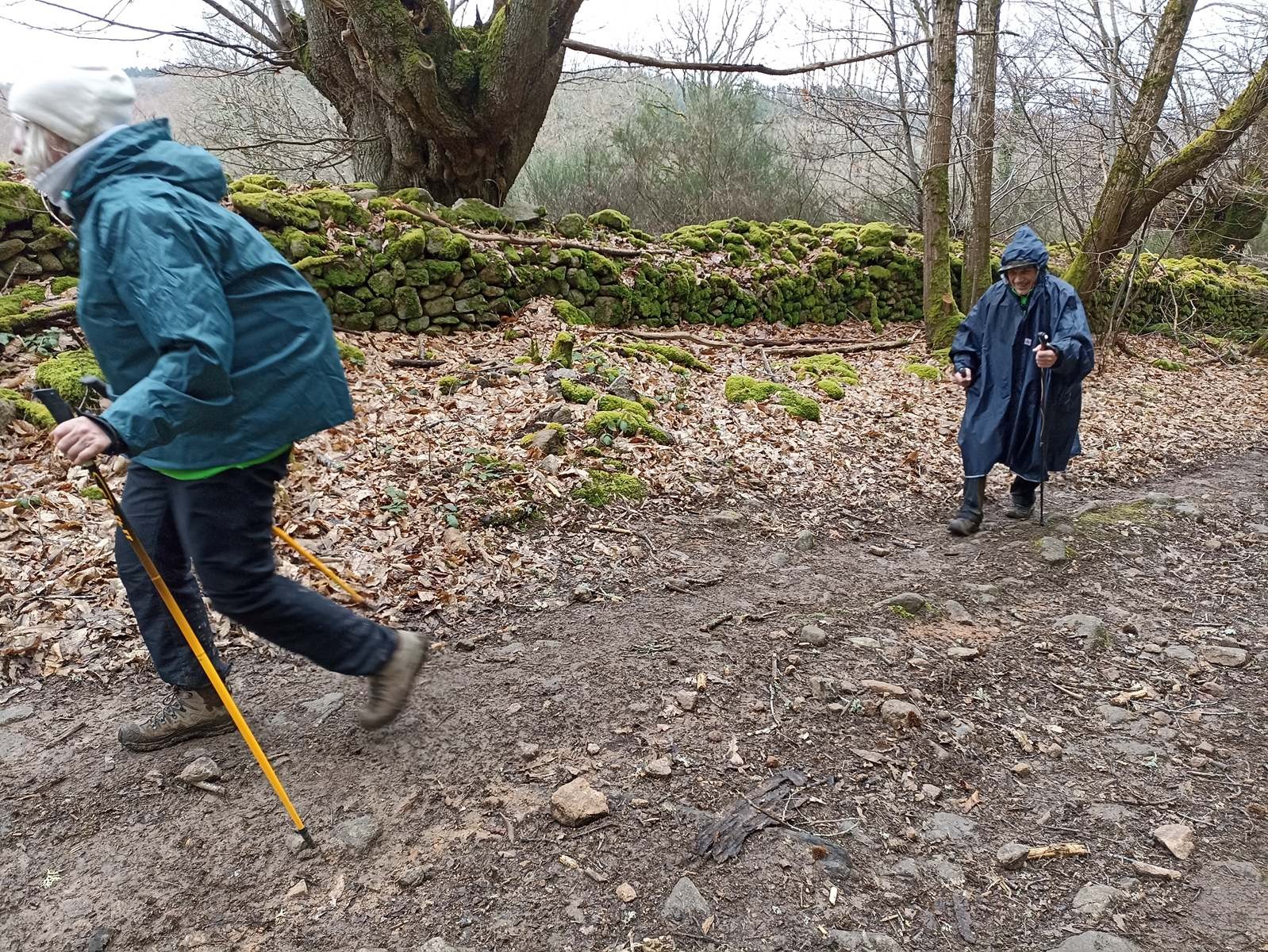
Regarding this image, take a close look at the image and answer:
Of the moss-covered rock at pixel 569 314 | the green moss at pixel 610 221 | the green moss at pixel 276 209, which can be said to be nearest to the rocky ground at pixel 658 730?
the green moss at pixel 276 209

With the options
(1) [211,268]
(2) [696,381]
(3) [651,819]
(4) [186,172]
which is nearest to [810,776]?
(3) [651,819]

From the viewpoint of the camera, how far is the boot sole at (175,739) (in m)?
2.70

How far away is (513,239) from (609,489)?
4.83 m

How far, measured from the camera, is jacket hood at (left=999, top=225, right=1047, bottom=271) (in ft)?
16.2

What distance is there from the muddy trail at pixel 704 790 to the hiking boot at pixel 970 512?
1102mm

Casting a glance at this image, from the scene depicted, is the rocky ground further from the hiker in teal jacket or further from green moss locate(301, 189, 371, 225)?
green moss locate(301, 189, 371, 225)

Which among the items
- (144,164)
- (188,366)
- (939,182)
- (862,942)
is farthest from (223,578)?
(939,182)

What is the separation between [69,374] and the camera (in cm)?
488

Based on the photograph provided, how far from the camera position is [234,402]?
2172 mm

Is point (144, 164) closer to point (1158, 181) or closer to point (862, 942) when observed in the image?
point (862, 942)

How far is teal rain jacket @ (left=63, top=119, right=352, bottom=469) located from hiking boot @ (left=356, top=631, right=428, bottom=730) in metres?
0.82

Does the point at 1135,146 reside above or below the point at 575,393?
above

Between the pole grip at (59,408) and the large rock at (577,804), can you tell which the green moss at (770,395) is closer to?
the large rock at (577,804)

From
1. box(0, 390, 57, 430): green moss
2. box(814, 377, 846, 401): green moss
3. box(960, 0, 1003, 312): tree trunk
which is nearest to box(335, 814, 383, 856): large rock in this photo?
box(0, 390, 57, 430): green moss
